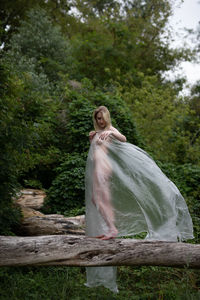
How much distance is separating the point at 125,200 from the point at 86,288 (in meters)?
1.45

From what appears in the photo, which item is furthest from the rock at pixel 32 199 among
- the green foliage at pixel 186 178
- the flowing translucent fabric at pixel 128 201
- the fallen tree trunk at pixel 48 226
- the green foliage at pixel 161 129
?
the green foliage at pixel 161 129

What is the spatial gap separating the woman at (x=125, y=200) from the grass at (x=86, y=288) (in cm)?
38

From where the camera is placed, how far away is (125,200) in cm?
476

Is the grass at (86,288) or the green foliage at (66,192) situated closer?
the grass at (86,288)

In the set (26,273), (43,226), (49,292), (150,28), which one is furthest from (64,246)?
(150,28)

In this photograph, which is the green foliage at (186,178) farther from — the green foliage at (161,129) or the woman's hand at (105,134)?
the woman's hand at (105,134)

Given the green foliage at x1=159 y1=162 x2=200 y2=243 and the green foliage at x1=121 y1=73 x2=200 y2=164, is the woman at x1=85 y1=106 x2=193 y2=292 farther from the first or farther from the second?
the green foliage at x1=121 y1=73 x2=200 y2=164

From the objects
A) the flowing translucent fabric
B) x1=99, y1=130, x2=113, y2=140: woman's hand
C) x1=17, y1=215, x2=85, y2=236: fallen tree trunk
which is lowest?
x1=17, y1=215, x2=85, y2=236: fallen tree trunk

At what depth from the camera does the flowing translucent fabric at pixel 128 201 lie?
15.1 ft

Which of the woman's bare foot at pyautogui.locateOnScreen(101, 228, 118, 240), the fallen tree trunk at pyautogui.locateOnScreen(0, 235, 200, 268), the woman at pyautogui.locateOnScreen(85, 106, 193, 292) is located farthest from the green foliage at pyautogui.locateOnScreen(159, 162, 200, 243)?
the fallen tree trunk at pyautogui.locateOnScreen(0, 235, 200, 268)

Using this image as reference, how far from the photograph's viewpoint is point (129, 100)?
15.5 m

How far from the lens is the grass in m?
4.73

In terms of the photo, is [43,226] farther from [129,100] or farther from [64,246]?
[129,100]

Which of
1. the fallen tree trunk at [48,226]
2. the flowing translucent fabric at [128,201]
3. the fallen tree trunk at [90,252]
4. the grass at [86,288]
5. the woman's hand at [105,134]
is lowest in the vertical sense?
the grass at [86,288]
